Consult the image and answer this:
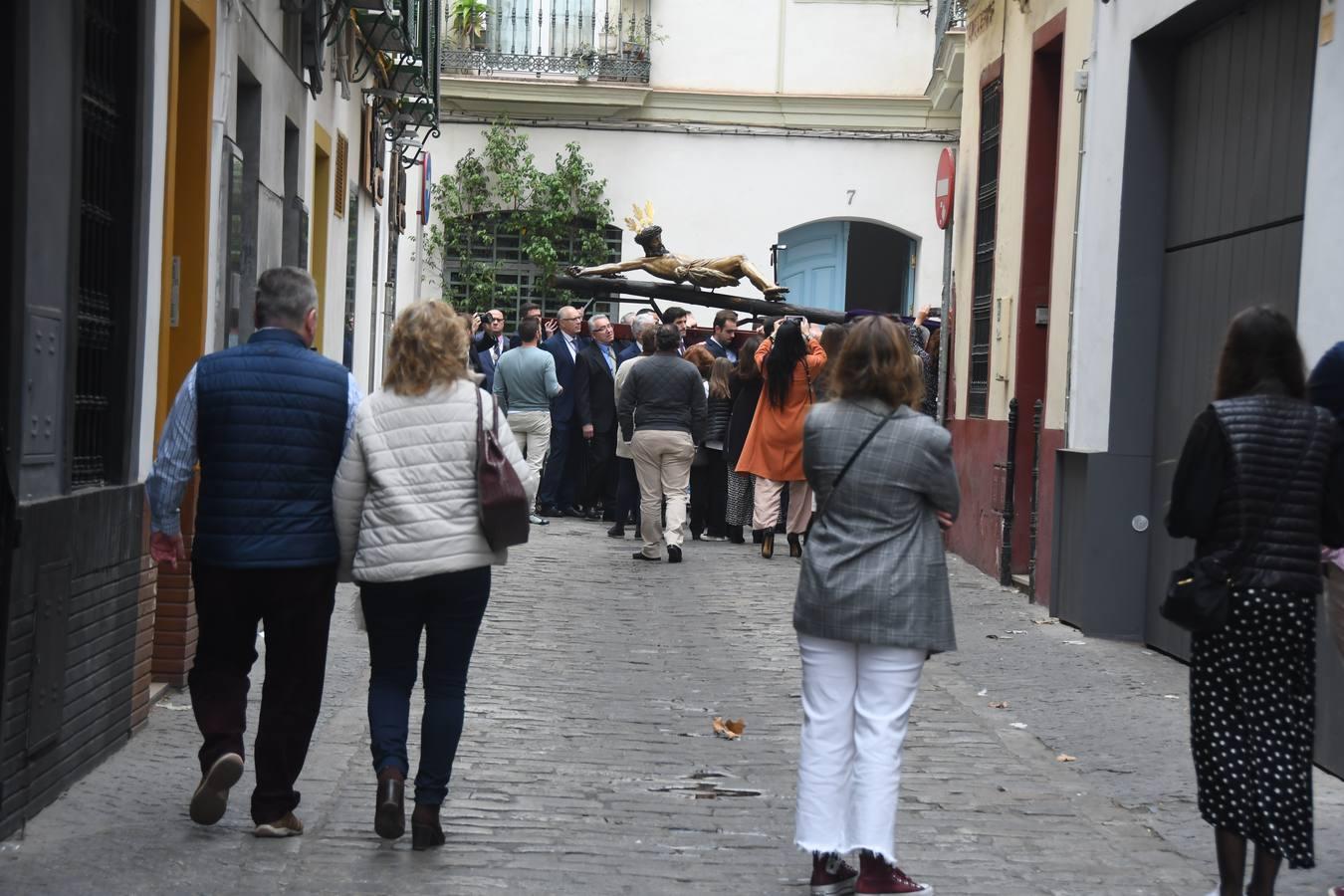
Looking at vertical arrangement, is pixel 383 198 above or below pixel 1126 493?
above

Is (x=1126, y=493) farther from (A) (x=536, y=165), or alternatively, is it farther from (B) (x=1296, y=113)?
(A) (x=536, y=165)

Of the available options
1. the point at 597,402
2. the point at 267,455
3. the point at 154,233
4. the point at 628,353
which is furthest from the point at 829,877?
the point at 628,353

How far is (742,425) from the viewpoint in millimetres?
16500

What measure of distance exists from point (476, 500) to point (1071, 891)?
7.15ft

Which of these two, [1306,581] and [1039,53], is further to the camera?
[1039,53]

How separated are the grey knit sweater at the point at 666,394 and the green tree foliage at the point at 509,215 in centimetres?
1232

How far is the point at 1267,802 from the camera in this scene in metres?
5.29

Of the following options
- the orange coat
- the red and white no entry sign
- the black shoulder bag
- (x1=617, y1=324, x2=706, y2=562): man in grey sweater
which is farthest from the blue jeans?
the red and white no entry sign

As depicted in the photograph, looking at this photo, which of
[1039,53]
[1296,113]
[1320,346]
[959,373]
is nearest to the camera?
[1320,346]

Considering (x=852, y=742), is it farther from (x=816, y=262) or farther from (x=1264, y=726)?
(x=816, y=262)

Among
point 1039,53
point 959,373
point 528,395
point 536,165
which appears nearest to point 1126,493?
point 1039,53

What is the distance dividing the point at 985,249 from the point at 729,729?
8.59 meters

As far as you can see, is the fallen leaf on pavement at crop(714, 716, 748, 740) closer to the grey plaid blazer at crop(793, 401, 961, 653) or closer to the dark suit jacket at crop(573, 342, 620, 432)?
the grey plaid blazer at crop(793, 401, 961, 653)

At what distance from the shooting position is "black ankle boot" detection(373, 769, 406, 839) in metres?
5.84
